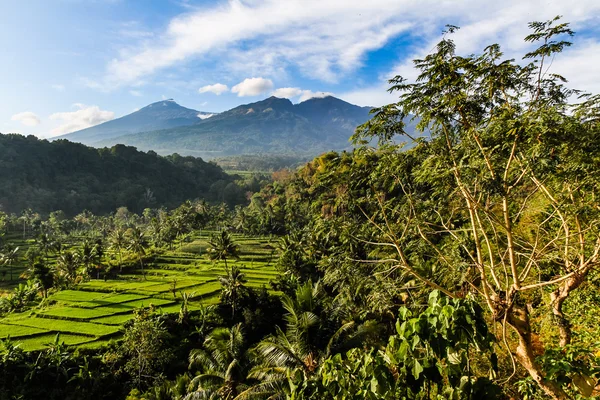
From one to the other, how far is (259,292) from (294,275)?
4598mm

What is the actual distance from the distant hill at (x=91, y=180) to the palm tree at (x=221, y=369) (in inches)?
3541

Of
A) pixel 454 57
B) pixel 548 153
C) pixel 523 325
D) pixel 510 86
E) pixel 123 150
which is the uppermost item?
pixel 123 150

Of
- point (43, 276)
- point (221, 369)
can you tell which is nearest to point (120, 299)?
point (43, 276)

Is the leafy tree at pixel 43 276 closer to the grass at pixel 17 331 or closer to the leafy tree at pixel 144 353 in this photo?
the grass at pixel 17 331

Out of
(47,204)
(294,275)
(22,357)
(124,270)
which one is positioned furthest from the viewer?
(47,204)

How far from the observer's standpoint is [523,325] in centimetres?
568

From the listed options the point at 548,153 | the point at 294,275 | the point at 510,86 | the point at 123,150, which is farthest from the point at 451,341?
the point at 123,150

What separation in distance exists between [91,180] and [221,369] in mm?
106837

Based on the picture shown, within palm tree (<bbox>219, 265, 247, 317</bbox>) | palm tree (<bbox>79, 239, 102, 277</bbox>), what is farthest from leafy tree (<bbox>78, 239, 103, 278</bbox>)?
palm tree (<bbox>219, 265, 247, 317</bbox>)

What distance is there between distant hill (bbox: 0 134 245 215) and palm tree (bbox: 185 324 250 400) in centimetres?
8994

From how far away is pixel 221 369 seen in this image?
625 inches

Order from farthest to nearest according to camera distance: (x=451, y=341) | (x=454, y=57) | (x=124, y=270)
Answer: (x=124, y=270), (x=454, y=57), (x=451, y=341)

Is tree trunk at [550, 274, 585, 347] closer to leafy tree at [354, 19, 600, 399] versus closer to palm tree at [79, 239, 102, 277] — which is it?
leafy tree at [354, 19, 600, 399]

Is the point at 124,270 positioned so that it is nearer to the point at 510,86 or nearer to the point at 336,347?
the point at 336,347
